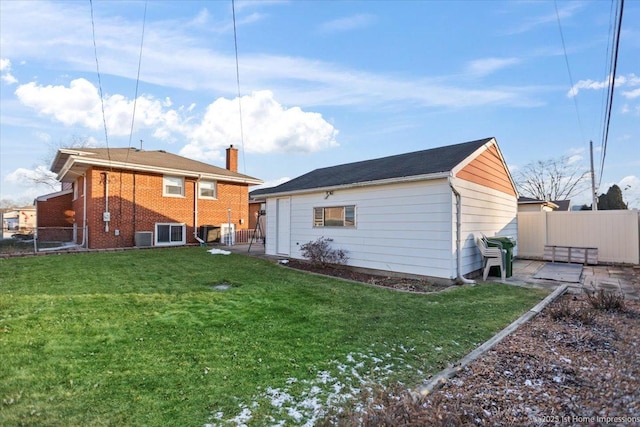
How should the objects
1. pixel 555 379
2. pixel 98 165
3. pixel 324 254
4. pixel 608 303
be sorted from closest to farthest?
pixel 555 379 → pixel 608 303 → pixel 324 254 → pixel 98 165

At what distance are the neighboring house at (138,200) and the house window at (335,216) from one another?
27.2 ft

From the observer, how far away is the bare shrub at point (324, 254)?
10367mm

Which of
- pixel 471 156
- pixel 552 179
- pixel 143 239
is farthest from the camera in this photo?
pixel 552 179

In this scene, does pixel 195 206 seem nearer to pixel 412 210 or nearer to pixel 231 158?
pixel 231 158

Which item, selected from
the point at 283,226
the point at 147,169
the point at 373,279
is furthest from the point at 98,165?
the point at 373,279

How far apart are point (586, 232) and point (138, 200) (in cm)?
1885

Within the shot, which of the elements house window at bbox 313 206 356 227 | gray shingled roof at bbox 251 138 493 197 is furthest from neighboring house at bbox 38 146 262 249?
house window at bbox 313 206 356 227

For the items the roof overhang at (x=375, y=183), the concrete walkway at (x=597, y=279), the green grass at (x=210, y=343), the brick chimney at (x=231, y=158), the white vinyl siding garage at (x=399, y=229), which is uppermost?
the brick chimney at (x=231, y=158)

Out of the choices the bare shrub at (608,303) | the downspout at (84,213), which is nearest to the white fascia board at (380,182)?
the bare shrub at (608,303)

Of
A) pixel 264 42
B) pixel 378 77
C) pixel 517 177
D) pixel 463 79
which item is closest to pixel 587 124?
pixel 463 79

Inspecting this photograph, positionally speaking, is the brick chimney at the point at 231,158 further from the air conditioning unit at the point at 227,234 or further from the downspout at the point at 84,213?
the downspout at the point at 84,213

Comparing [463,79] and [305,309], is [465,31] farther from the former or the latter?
[305,309]

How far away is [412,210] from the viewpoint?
8.68 meters

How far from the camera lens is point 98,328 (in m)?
4.40
